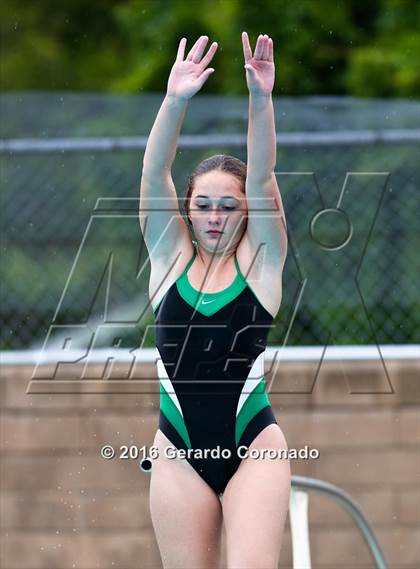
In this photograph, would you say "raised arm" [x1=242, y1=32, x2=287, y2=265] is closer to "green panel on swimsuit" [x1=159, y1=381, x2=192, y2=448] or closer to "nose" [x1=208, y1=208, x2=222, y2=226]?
"nose" [x1=208, y1=208, x2=222, y2=226]

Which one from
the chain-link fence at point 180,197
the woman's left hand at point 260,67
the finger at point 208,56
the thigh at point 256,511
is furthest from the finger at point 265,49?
the chain-link fence at point 180,197

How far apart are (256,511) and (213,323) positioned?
0.64 meters

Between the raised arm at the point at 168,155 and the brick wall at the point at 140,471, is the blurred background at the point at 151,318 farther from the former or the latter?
the raised arm at the point at 168,155

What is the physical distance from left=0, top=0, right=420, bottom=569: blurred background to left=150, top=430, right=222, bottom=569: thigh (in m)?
2.68

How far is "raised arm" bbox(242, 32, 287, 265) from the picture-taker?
168 inches

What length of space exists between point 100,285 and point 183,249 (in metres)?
2.61

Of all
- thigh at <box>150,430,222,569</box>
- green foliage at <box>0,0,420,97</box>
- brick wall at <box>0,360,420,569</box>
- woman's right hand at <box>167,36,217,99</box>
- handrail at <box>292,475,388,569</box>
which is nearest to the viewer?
thigh at <box>150,430,222,569</box>

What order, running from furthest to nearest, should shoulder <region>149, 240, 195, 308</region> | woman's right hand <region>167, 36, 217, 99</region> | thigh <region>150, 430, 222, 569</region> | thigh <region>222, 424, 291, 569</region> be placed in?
shoulder <region>149, 240, 195, 308</region>, woman's right hand <region>167, 36, 217, 99</region>, thigh <region>150, 430, 222, 569</region>, thigh <region>222, 424, 291, 569</region>

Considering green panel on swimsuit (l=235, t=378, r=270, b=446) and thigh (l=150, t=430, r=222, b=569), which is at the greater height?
green panel on swimsuit (l=235, t=378, r=270, b=446)

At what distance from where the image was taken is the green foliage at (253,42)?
36.5 ft

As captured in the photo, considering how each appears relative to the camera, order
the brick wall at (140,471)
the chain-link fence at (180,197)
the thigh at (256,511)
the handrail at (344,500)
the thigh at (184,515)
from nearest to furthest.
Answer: the thigh at (256,511) → the thigh at (184,515) → the handrail at (344,500) → the brick wall at (140,471) → the chain-link fence at (180,197)

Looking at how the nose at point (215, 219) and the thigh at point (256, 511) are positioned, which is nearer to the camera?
the thigh at point (256, 511)

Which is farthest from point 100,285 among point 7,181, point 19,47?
point 19,47

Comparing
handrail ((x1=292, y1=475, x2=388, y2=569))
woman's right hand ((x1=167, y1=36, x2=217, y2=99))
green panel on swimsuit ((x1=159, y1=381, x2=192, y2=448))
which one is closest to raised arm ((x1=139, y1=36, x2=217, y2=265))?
woman's right hand ((x1=167, y1=36, x2=217, y2=99))
